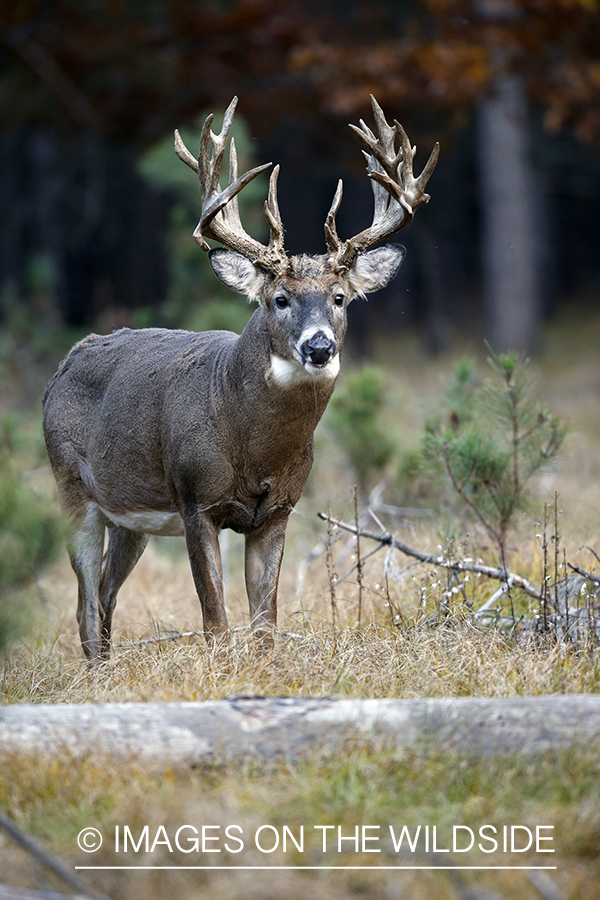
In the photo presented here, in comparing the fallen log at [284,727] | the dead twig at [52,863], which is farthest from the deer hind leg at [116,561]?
the dead twig at [52,863]

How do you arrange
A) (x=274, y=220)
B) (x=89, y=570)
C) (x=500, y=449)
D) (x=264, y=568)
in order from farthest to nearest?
(x=500, y=449) → (x=89, y=570) → (x=264, y=568) → (x=274, y=220)

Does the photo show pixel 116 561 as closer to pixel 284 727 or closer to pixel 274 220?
pixel 274 220

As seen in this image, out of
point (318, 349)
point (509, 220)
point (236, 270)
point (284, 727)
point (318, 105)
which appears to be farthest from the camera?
point (318, 105)

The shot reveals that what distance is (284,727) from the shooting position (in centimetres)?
294

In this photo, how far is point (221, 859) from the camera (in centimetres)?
255

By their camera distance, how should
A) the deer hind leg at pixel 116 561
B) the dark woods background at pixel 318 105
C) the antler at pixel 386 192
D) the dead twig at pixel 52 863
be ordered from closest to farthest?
the dead twig at pixel 52 863 → the antler at pixel 386 192 → the deer hind leg at pixel 116 561 → the dark woods background at pixel 318 105

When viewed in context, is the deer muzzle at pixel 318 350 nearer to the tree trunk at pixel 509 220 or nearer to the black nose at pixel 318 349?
the black nose at pixel 318 349

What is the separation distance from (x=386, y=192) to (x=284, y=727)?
8.42 ft

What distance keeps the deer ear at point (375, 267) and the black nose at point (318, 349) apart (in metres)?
0.56

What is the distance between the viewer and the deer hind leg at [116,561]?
17.2 feet

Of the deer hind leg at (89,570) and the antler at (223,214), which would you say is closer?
the antler at (223,214)

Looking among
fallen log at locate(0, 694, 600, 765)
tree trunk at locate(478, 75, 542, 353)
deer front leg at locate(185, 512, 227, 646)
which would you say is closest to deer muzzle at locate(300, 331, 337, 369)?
deer front leg at locate(185, 512, 227, 646)

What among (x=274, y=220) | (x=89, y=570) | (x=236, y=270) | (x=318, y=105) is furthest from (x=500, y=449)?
(x=318, y=105)

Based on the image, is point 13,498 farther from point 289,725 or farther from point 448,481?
point 448,481
